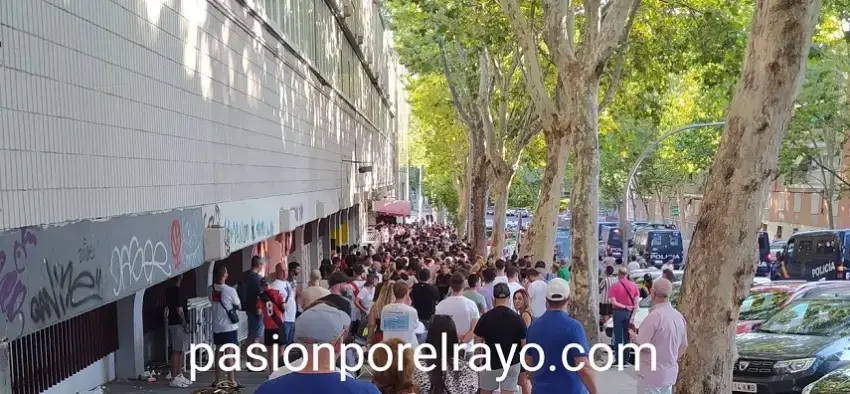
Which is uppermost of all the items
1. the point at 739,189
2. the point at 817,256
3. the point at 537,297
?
the point at 739,189

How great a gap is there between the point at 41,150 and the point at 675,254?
3564 centimetres

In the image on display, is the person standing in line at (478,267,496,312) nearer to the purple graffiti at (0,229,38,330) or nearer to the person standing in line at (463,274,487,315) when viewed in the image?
the person standing in line at (463,274,487,315)

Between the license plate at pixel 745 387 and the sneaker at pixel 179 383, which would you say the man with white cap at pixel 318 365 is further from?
the license plate at pixel 745 387

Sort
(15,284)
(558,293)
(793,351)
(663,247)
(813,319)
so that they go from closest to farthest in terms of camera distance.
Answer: (15,284)
(558,293)
(793,351)
(813,319)
(663,247)

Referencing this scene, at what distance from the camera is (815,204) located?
51.9 metres

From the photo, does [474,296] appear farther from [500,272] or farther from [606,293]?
[606,293]

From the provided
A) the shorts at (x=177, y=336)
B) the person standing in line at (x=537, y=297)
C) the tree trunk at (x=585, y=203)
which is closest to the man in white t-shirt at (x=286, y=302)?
the shorts at (x=177, y=336)

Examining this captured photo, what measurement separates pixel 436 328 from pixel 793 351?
4398 millimetres

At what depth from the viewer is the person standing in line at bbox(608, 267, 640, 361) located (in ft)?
46.1

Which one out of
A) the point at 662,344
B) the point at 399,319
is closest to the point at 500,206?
the point at 399,319

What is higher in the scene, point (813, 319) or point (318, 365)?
point (318, 365)

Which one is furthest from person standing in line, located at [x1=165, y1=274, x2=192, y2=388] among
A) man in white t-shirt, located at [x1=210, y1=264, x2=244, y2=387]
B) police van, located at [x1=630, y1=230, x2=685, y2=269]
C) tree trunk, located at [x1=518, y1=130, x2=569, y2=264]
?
police van, located at [x1=630, y1=230, x2=685, y2=269]

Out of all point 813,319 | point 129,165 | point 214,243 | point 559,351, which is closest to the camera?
point 559,351

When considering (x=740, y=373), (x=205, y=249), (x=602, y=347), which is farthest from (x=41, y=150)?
(x=602, y=347)
